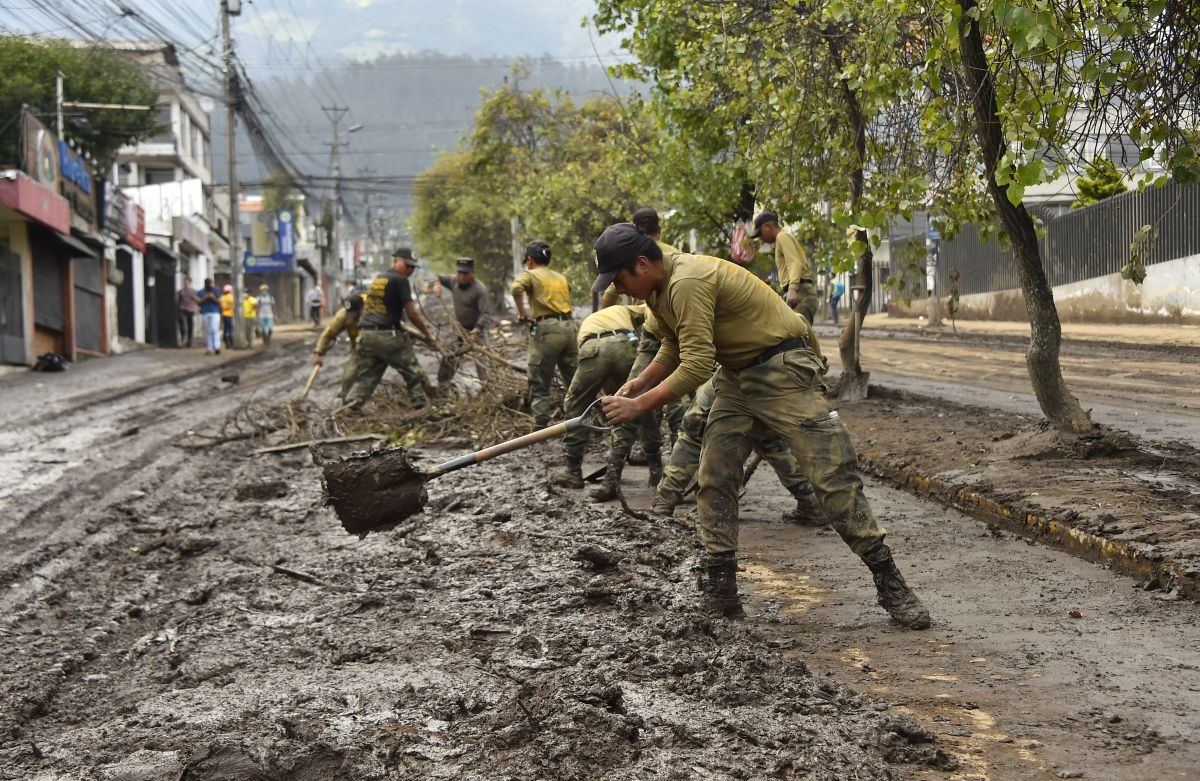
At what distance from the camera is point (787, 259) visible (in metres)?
11.8

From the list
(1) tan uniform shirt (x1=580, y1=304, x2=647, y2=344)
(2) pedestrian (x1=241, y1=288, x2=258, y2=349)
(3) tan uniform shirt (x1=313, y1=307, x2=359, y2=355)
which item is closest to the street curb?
(1) tan uniform shirt (x1=580, y1=304, x2=647, y2=344)

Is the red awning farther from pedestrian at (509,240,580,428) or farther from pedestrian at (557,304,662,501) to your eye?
pedestrian at (557,304,662,501)

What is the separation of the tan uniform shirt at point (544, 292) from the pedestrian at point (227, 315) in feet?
80.8

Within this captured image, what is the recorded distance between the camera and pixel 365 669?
5062mm

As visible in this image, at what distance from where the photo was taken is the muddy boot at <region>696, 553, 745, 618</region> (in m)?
5.76

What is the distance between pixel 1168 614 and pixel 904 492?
147 inches

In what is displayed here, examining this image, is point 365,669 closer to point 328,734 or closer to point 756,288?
point 328,734

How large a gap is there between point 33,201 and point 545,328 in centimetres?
1654

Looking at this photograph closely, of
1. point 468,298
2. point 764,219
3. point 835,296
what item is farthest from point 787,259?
point 835,296

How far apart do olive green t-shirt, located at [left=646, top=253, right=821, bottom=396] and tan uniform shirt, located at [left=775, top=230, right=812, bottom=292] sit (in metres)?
6.05

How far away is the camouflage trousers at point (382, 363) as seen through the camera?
13.0m

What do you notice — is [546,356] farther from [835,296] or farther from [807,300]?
[835,296]

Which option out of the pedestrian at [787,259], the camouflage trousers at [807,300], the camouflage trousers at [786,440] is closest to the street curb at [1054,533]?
the camouflage trousers at [786,440]

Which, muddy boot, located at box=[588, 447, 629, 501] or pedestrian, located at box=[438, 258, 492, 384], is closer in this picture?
muddy boot, located at box=[588, 447, 629, 501]
